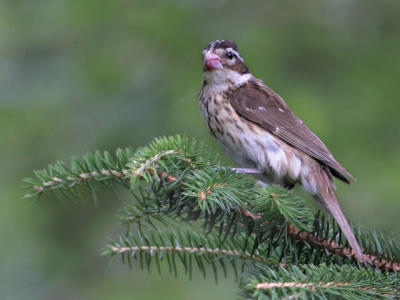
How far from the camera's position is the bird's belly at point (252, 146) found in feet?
13.0

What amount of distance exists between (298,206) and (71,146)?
2632 millimetres

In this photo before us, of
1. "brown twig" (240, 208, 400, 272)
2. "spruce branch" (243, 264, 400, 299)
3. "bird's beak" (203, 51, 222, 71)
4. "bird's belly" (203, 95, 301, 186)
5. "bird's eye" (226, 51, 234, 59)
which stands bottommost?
"spruce branch" (243, 264, 400, 299)

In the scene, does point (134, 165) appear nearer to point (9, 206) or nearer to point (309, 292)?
point (309, 292)

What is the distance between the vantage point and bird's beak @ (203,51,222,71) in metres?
4.14

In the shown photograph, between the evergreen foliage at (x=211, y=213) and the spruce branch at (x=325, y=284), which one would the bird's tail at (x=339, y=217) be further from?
the spruce branch at (x=325, y=284)

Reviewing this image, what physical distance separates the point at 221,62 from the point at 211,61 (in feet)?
0.35

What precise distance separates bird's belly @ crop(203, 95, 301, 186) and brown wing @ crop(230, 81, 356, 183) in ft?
0.15

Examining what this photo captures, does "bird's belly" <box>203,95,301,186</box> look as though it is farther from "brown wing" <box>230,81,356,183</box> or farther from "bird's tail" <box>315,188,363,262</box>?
"bird's tail" <box>315,188,363,262</box>

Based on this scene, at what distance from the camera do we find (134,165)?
262 centimetres

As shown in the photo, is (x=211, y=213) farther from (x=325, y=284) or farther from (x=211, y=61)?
(x=211, y=61)

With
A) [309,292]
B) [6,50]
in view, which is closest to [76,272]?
[6,50]

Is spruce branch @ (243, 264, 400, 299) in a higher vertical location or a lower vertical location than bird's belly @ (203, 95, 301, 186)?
lower

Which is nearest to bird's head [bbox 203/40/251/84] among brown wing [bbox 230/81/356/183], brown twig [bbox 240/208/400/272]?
brown wing [bbox 230/81/356/183]

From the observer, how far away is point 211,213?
9.16ft
